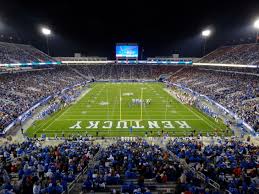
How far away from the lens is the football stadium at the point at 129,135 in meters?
9.47

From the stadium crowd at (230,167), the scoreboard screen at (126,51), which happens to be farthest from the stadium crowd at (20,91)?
the scoreboard screen at (126,51)

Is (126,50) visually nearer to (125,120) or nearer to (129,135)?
(125,120)

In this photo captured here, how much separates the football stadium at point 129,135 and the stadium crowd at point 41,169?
39 millimetres

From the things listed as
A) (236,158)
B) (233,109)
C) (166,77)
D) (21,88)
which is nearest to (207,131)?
(233,109)

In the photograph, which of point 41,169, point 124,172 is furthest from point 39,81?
point 124,172

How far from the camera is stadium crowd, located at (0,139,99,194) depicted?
849 centimetres

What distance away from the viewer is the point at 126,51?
73688mm

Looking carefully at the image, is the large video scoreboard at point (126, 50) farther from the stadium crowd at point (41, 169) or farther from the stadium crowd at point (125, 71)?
the stadium crowd at point (41, 169)

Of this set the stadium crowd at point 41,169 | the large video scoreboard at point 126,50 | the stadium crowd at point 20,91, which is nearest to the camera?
the stadium crowd at point 41,169

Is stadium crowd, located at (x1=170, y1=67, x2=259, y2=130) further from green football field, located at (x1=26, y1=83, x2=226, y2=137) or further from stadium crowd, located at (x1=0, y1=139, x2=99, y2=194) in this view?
stadium crowd, located at (x1=0, y1=139, x2=99, y2=194)

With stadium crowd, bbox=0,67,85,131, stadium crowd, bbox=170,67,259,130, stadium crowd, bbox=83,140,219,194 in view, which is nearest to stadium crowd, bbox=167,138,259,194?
stadium crowd, bbox=83,140,219,194

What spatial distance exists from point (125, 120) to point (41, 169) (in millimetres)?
17217

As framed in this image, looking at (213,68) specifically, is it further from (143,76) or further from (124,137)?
(124,137)

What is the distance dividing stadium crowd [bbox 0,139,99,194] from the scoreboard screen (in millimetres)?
59711
